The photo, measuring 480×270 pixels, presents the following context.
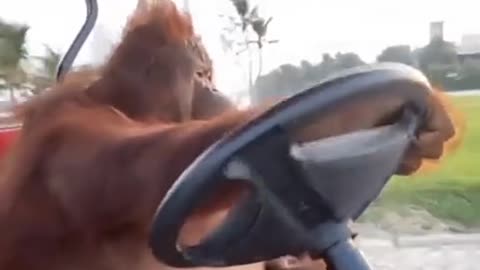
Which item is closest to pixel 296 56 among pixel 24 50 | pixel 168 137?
pixel 24 50

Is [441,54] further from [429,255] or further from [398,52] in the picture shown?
[429,255]

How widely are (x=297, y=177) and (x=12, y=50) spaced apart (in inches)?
30.7

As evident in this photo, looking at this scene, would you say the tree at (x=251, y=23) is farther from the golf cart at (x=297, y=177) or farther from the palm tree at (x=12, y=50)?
the golf cart at (x=297, y=177)

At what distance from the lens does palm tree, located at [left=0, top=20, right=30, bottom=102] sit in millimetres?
1121

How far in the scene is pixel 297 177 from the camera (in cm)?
43

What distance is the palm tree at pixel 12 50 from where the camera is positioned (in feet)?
3.68

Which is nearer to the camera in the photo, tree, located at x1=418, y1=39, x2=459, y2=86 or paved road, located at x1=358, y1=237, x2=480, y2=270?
tree, located at x1=418, y1=39, x2=459, y2=86

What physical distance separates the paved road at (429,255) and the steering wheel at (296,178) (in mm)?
814

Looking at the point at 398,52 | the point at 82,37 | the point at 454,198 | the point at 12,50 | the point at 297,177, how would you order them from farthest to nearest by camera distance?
the point at 454,198
the point at 12,50
the point at 398,52
the point at 82,37
the point at 297,177

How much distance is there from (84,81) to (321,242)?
0.63ft

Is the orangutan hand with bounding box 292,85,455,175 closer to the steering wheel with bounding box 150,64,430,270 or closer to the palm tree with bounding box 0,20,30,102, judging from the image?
the steering wheel with bounding box 150,64,430,270

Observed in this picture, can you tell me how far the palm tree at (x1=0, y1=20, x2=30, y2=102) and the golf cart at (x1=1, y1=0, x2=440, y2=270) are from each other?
0.69m

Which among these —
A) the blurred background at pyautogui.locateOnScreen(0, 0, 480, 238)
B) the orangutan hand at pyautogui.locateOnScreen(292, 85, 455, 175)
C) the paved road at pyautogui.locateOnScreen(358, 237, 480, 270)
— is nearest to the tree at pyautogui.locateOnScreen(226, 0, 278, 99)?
the blurred background at pyautogui.locateOnScreen(0, 0, 480, 238)

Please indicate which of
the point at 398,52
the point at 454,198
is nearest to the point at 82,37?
the point at 398,52
